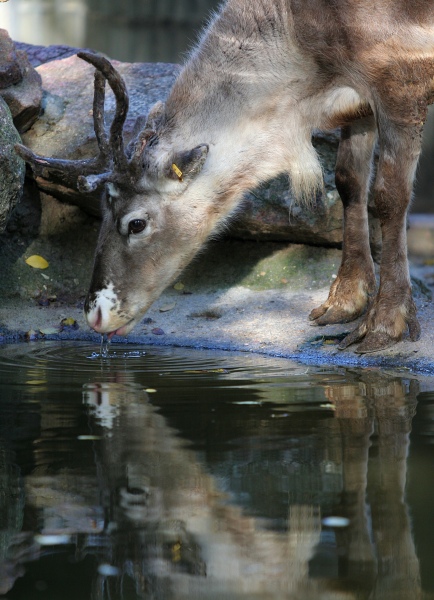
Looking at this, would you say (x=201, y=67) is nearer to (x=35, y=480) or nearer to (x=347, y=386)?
(x=347, y=386)

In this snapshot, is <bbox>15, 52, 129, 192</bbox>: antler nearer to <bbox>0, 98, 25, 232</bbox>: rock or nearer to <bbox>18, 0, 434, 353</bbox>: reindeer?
<bbox>18, 0, 434, 353</bbox>: reindeer

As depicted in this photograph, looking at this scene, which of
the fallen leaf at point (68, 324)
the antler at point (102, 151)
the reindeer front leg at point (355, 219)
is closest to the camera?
the antler at point (102, 151)

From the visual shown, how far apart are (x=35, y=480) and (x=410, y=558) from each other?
131cm

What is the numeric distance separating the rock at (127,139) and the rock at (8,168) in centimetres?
53

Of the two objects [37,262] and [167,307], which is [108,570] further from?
[37,262]

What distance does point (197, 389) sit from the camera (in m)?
A: 4.61

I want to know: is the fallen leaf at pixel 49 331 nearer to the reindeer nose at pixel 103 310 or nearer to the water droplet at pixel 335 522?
the reindeer nose at pixel 103 310

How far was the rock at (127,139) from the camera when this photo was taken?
682cm

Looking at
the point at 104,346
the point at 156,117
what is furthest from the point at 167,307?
the point at 156,117

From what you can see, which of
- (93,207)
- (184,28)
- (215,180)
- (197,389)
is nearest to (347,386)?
(197,389)

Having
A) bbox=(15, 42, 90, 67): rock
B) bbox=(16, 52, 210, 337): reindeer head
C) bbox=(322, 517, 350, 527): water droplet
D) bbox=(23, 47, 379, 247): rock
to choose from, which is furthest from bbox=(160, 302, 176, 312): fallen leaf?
bbox=(322, 517, 350, 527): water droplet

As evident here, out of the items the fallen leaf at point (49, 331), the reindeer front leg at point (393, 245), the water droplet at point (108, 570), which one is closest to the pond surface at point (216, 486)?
the water droplet at point (108, 570)

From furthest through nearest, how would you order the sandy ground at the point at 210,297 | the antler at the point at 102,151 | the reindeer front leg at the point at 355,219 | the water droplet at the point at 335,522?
the reindeer front leg at the point at 355,219 → the sandy ground at the point at 210,297 → the antler at the point at 102,151 → the water droplet at the point at 335,522

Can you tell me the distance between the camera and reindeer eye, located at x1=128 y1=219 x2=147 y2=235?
543 cm
